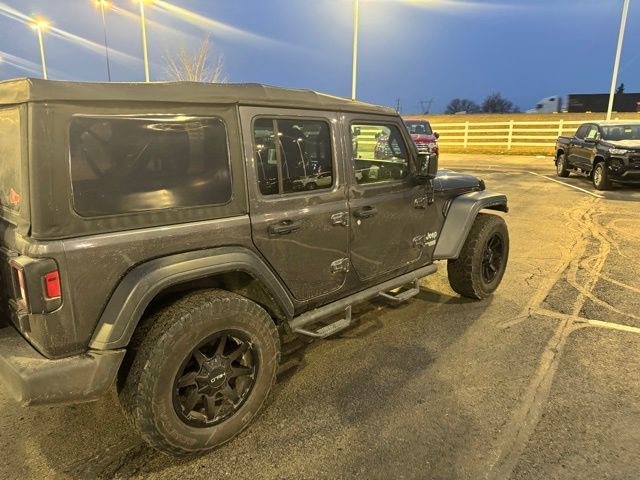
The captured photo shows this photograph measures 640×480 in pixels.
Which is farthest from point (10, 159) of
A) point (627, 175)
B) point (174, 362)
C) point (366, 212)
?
point (627, 175)

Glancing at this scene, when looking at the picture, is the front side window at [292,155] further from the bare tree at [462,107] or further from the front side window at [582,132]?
the bare tree at [462,107]

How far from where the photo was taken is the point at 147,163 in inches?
94.6

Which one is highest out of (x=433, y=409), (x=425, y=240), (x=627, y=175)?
(x=425, y=240)

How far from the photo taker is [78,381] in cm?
222

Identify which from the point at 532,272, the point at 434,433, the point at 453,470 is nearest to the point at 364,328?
the point at 434,433

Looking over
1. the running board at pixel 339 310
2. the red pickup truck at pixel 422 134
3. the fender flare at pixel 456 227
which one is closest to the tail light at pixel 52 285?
the running board at pixel 339 310

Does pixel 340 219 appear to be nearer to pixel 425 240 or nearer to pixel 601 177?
pixel 425 240

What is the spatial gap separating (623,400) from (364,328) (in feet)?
6.35

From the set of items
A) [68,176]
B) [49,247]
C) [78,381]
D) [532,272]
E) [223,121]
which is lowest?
[532,272]

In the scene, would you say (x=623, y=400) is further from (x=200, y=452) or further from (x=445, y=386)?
(x=200, y=452)

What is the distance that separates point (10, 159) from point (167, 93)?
0.80 m

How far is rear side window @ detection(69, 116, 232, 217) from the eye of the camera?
7.27 feet

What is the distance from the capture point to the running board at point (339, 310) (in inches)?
124

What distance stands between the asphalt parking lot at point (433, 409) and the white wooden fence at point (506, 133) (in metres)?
23.8
